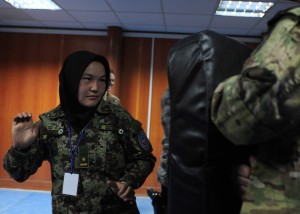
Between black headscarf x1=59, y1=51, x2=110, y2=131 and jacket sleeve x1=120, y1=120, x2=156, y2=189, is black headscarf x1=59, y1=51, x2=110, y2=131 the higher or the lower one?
the higher one

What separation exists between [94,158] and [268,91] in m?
1.09

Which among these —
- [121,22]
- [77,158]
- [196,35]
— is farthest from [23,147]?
[121,22]

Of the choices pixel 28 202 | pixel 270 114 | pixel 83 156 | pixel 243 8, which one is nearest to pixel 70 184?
pixel 83 156

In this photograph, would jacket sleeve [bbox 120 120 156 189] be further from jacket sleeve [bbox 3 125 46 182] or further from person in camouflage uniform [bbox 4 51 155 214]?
jacket sleeve [bbox 3 125 46 182]

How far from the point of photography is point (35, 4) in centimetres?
443

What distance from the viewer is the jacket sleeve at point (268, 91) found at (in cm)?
57

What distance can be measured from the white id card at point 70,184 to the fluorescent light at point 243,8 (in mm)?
3283

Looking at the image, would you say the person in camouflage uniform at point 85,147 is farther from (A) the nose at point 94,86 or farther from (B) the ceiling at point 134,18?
(B) the ceiling at point 134,18

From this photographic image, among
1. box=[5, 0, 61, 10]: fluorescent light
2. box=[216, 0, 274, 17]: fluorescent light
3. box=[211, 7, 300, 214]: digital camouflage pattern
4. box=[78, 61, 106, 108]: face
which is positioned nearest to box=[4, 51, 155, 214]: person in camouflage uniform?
box=[78, 61, 106, 108]: face

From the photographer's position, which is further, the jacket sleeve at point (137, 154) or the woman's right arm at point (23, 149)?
the jacket sleeve at point (137, 154)

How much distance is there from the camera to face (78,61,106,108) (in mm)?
1576

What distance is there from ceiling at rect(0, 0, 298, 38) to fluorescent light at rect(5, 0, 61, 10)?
0.36 ft

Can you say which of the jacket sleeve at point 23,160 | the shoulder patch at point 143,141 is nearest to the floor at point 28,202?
the jacket sleeve at point 23,160

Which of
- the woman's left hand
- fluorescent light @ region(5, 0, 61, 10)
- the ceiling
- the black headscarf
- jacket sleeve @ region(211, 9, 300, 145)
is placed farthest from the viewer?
fluorescent light @ region(5, 0, 61, 10)
